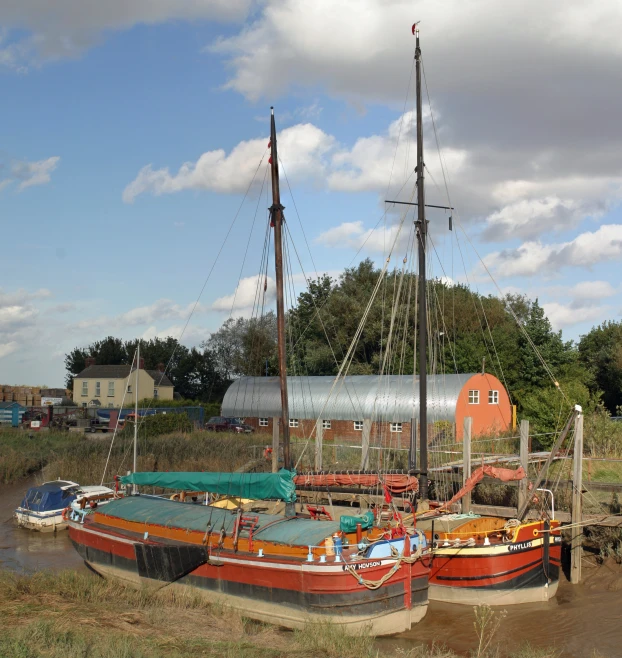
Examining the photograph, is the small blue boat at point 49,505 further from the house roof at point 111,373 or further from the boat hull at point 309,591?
the house roof at point 111,373

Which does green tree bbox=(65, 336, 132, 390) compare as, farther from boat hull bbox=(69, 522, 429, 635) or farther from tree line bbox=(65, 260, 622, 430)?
boat hull bbox=(69, 522, 429, 635)

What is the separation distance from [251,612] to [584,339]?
64798mm

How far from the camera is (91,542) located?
2080cm

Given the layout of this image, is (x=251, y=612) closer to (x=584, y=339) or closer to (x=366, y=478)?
(x=366, y=478)

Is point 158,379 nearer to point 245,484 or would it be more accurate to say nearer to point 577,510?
point 245,484

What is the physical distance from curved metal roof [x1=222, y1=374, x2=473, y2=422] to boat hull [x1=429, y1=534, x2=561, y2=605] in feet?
60.4

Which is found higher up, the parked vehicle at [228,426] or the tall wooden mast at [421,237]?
the tall wooden mast at [421,237]

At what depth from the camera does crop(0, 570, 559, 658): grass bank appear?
36.2 feet

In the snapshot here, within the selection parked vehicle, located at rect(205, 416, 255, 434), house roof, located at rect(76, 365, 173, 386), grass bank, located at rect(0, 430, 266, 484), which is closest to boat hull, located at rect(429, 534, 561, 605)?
grass bank, located at rect(0, 430, 266, 484)

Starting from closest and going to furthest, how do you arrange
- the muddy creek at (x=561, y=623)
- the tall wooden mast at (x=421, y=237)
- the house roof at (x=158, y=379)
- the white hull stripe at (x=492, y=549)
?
the muddy creek at (x=561, y=623)
the white hull stripe at (x=492, y=549)
the tall wooden mast at (x=421, y=237)
the house roof at (x=158, y=379)

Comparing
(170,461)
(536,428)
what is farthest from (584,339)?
(170,461)

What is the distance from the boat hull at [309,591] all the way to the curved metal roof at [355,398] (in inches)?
760

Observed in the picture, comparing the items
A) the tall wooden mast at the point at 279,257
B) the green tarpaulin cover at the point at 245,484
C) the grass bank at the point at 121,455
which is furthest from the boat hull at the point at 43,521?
the tall wooden mast at the point at 279,257

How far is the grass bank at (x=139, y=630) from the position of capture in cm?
1102
